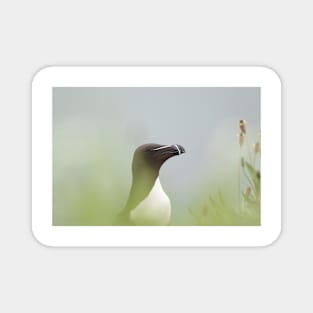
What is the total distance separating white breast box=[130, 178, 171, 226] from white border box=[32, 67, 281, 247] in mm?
25

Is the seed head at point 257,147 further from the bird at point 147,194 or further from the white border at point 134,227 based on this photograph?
the bird at point 147,194

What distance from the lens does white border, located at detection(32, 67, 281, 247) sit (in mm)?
2287

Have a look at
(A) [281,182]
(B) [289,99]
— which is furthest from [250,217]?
(B) [289,99]

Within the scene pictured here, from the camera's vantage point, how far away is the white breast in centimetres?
229

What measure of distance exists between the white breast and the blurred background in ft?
0.09


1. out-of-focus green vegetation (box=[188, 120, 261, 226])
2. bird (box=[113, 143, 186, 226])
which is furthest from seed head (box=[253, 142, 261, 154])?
bird (box=[113, 143, 186, 226])

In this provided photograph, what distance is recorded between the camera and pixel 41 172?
2.29 meters

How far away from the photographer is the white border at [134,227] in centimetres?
229

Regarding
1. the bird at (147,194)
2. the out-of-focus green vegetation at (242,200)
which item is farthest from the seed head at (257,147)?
the bird at (147,194)

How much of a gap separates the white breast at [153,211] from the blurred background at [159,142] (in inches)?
1.1

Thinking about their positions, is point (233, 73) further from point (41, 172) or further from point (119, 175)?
point (41, 172)

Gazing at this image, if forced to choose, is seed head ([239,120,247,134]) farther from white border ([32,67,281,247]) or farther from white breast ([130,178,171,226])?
white breast ([130,178,171,226])

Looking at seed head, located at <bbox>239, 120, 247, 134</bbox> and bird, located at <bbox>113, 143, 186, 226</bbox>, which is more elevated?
seed head, located at <bbox>239, 120, 247, 134</bbox>

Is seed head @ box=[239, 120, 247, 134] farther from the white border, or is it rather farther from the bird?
the bird
